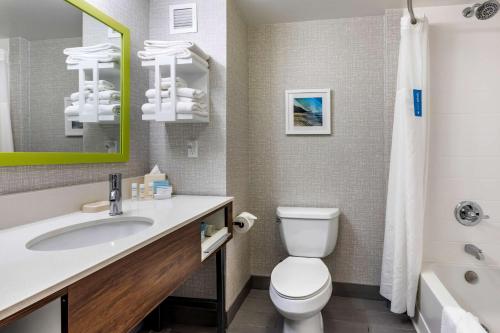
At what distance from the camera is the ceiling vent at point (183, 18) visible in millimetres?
2102

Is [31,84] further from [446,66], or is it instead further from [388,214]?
[446,66]

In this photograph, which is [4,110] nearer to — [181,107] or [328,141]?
[181,107]

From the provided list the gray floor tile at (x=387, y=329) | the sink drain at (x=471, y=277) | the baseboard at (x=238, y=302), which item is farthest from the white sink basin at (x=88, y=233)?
the sink drain at (x=471, y=277)

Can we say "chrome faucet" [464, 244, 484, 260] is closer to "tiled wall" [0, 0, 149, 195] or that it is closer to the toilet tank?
the toilet tank

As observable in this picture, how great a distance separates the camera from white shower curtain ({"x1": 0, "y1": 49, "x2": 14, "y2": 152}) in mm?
1199

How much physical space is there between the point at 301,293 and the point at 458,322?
698mm

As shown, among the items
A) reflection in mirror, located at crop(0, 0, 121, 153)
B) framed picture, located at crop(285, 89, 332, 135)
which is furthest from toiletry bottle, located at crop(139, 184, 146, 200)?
framed picture, located at crop(285, 89, 332, 135)

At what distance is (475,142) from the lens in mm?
2248

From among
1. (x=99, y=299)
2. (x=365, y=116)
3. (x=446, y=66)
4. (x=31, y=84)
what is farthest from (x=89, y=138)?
(x=446, y=66)

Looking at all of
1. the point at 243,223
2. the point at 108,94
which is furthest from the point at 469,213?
the point at 108,94

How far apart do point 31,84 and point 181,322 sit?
1.63 metres

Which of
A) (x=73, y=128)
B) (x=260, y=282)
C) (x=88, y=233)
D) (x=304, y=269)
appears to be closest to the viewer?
(x=88, y=233)

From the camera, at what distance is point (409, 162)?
2.07 meters

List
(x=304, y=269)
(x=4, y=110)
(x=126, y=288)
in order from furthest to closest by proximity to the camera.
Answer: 1. (x=304, y=269)
2. (x=4, y=110)
3. (x=126, y=288)
